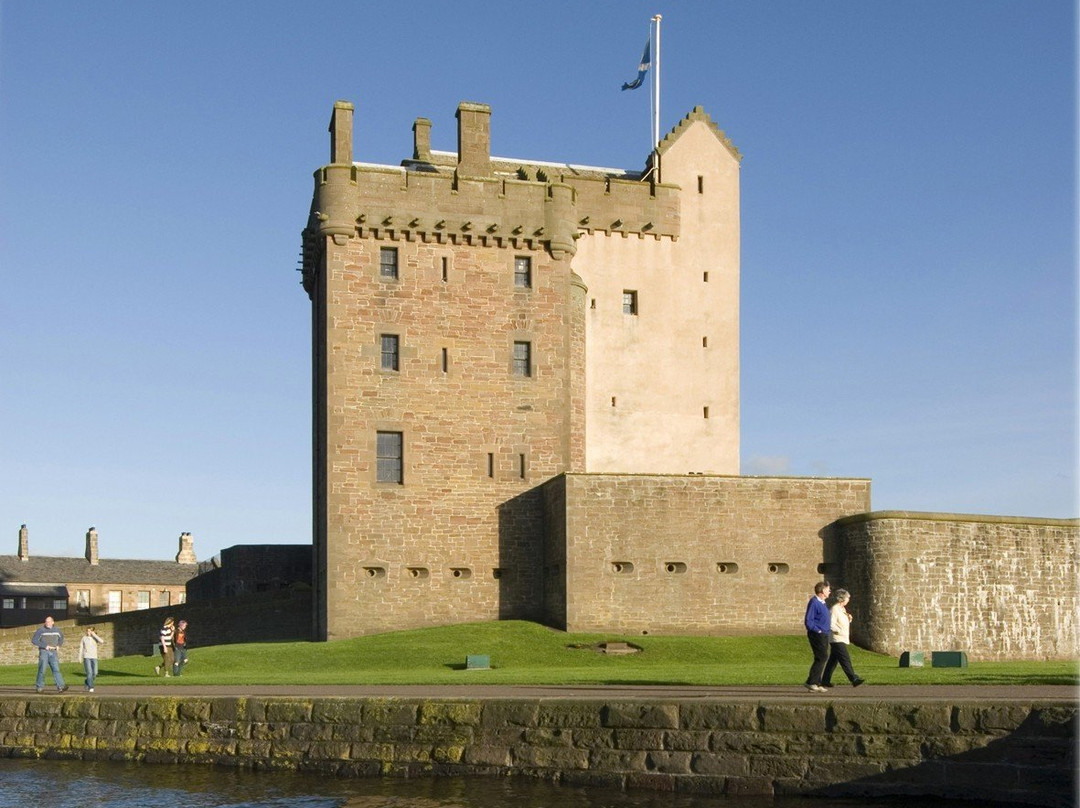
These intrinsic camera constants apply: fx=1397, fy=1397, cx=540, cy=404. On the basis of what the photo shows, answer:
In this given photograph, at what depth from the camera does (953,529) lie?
4125cm

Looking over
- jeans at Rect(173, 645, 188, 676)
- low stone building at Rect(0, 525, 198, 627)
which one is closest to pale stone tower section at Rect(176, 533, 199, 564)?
low stone building at Rect(0, 525, 198, 627)

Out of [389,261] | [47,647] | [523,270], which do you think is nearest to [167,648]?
[47,647]

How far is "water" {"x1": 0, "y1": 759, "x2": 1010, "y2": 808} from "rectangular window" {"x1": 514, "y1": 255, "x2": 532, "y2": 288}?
85.3 feet

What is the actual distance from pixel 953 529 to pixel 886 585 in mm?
2723

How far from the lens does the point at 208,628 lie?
47.5 metres

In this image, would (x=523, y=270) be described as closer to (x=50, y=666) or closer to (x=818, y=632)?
(x=50, y=666)

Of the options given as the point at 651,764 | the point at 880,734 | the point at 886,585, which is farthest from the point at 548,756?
the point at 886,585

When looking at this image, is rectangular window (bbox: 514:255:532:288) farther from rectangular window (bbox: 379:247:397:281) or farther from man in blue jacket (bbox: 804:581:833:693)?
man in blue jacket (bbox: 804:581:833:693)

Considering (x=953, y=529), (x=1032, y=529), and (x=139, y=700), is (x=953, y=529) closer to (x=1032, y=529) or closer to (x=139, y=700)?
(x=1032, y=529)

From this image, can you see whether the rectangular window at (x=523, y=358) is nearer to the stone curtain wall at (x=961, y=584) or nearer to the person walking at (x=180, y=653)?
the stone curtain wall at (x=961, y=584)

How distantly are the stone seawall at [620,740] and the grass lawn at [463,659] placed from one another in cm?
500

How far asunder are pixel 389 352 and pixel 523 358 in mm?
4508

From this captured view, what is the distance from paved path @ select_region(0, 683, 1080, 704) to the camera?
68.1 ft

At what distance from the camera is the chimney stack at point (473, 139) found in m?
48.2
